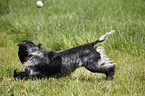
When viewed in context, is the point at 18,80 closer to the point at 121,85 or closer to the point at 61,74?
the point at 61,74

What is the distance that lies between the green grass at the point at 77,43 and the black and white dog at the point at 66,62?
0.46 feet

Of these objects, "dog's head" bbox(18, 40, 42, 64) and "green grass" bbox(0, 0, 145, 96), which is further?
"dog's head" bbox(18, 40, 42, 64)

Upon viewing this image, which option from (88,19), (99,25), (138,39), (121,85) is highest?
(88,19)

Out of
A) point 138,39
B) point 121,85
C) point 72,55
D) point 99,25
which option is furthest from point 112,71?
point 99,25

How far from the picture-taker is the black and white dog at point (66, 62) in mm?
2891

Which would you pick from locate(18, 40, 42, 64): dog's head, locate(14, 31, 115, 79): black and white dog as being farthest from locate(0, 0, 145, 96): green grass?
locate(18, 40, 42, 64): dog's head

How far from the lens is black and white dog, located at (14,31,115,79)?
2.89 meters

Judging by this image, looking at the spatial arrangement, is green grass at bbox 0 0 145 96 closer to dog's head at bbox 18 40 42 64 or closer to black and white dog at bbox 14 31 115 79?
black and white dog at bbox 14 31 115 79

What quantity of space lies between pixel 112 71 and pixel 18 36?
3602 mm

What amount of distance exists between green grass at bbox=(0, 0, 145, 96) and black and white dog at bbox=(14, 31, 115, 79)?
141 mm

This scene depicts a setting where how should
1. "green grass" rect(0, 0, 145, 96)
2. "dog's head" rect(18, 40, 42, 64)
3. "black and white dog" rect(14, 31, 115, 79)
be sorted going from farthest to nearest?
1. "dog's head" rect(18, 40, 42, 64)
2. "black and white dog" rect(14, 31, 115, 79)
3. "green grass" rect(0, 0, 145, 96)

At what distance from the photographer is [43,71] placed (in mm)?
2980

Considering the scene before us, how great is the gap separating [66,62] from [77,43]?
5.46ft

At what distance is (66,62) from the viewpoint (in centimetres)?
291
